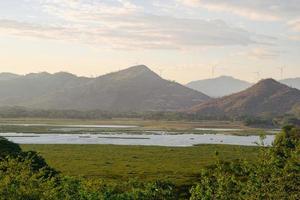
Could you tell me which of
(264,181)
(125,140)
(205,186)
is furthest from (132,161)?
(205,186)

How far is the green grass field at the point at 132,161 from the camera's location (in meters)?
78.7

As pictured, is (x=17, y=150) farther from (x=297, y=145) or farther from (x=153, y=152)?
(x=153, y=152)

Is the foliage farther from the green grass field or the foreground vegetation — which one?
the green grass field

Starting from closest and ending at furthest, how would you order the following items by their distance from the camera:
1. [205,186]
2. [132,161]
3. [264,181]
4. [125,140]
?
1. [205,186]
2. [264,181]
3. [132,161]
4. [125,140]

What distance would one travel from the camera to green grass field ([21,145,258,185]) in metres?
78.7

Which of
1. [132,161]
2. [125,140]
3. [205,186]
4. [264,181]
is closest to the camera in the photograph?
[205,186]

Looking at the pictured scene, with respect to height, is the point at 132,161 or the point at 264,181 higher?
the point at 264,181

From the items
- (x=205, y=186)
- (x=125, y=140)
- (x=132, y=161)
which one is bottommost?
(x=132, y=161)

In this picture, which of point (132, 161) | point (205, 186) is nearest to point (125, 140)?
point (132, 161)

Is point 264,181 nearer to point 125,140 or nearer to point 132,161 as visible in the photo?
point 132,161

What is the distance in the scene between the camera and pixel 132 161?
Result: 99625 mm

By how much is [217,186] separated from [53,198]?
11351 millimetres

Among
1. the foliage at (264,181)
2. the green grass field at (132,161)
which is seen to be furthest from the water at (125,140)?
the foliage at (264,181)

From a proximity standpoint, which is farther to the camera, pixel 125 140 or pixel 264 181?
pixel 125 140
